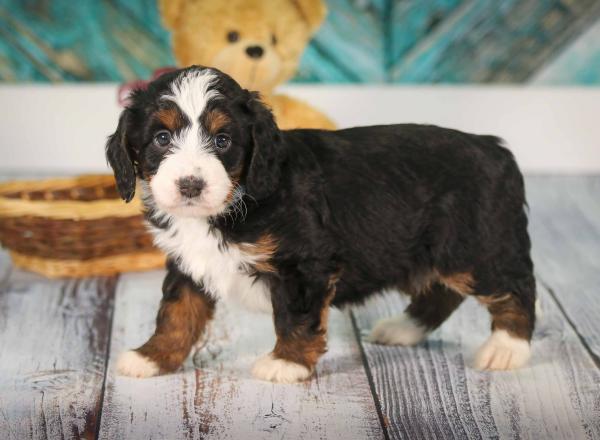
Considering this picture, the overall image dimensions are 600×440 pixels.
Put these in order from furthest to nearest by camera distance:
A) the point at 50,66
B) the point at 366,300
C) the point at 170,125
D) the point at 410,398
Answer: the point at 50,66 < the point at 366,300 < the point at 410,398 < the point at 170,125

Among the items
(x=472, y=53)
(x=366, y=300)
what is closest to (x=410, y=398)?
(x=366, y=300)

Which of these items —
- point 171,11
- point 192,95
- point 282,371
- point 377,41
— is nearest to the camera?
point 192,95

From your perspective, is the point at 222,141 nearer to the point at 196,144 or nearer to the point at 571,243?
the point at 196,144

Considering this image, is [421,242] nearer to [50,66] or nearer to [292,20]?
[292,20]

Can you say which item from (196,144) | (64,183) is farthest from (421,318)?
(64,183)

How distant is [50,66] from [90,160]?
59 cm

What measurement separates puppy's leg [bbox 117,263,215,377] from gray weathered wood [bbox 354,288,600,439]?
0.58 metres

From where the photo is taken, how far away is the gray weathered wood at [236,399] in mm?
2756

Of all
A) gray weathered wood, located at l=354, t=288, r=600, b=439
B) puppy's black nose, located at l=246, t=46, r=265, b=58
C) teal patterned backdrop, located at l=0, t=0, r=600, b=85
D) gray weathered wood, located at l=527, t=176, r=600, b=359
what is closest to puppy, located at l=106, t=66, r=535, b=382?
gray weathered wood, located at l=354, t=288, r=600, b=439

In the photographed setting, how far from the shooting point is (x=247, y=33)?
4.50 m

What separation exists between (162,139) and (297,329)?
67cm

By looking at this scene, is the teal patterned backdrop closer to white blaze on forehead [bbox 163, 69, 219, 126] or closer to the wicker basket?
the wicker basket

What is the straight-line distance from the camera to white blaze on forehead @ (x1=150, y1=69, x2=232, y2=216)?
265 cm

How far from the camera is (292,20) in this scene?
14.9 ft
